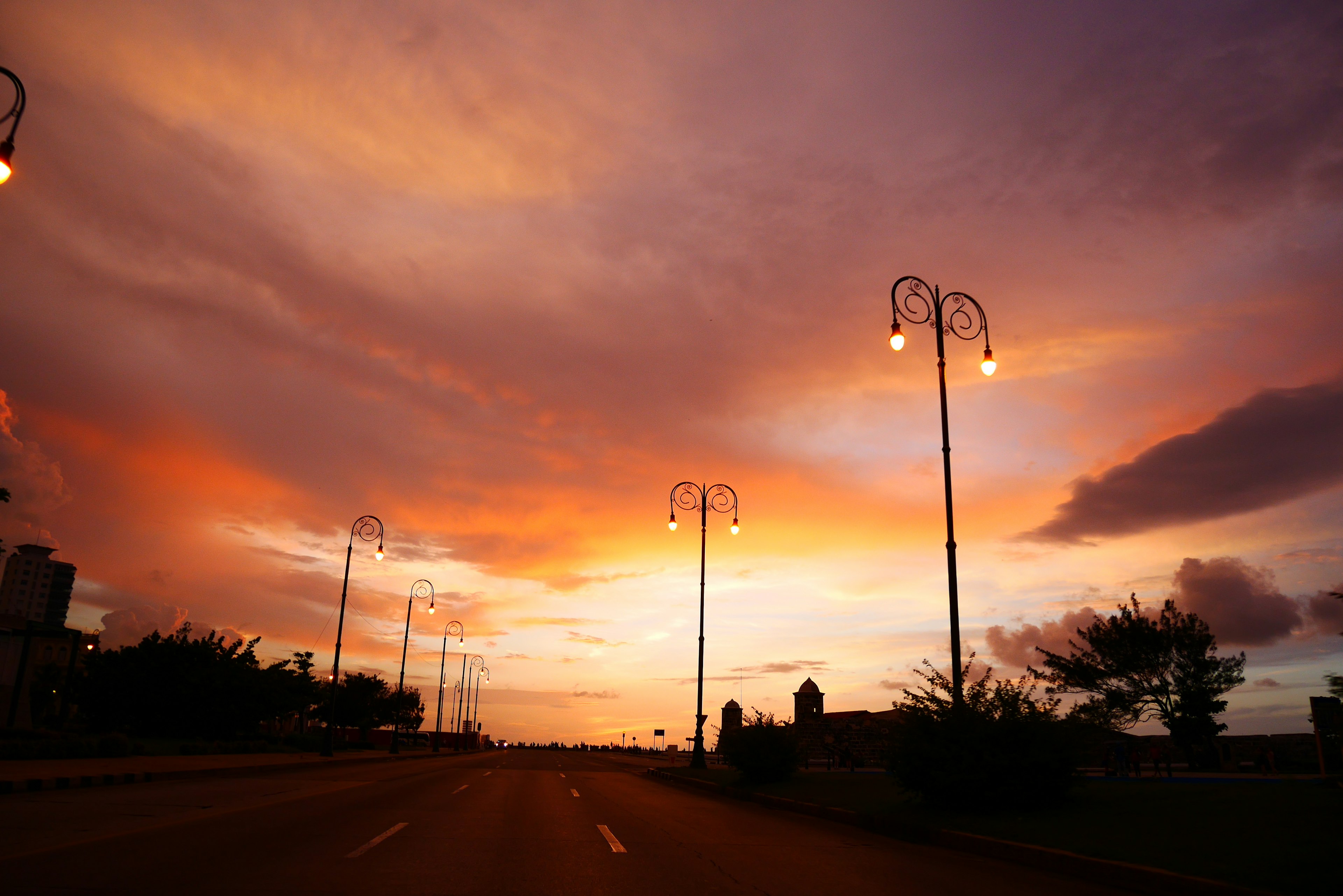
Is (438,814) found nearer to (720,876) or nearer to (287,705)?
(720,876)

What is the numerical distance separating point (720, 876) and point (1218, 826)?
6428 mm

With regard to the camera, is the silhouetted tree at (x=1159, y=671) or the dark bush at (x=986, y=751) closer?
the dark bush at (x=986, y=751)

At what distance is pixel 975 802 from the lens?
538 inches

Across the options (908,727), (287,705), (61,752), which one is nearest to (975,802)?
(908,727)

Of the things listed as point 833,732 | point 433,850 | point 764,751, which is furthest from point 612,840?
point 833,732

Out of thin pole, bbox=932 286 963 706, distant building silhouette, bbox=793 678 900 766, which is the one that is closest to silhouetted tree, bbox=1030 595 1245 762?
distant building silhouette, bbox=793 678 900 766

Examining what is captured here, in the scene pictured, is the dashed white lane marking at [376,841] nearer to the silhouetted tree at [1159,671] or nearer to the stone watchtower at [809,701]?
the silhouetted tree at [1159,671]

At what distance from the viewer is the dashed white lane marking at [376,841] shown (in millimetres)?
9055

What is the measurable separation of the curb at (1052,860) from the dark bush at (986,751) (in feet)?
3.32

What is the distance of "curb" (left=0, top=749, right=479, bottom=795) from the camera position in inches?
581

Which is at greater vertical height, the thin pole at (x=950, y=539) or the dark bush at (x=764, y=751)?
the thin pole at (x=950, y=539)

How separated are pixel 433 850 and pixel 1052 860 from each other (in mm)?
7698

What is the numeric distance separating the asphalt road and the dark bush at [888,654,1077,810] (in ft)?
5.13

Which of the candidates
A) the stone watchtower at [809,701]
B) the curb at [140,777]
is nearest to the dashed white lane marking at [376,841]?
the curb at [140,777]
